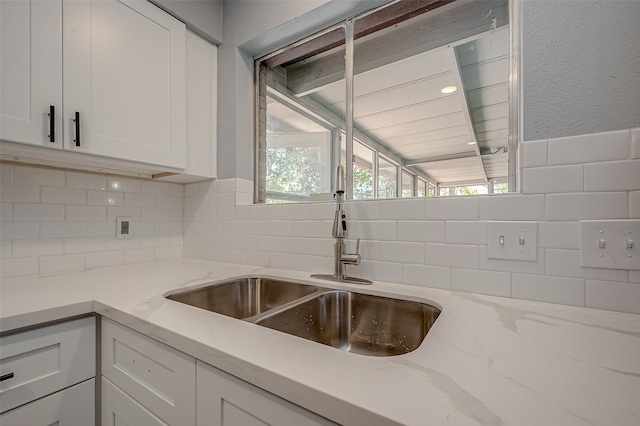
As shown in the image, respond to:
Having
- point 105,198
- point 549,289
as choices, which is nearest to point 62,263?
point 105,198

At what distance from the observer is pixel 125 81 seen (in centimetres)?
117

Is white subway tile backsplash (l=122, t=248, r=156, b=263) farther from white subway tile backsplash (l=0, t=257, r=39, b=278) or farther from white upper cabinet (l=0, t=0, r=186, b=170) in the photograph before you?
white upper cabinet (l=0, t=0, r=186, b=170)

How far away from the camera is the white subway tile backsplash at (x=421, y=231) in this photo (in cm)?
96

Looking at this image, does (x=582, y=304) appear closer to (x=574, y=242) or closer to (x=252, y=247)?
(x=574, y=242)

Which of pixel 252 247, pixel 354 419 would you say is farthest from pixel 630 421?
pixel 252 247

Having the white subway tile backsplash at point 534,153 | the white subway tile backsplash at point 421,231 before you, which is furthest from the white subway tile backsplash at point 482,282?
the white subway tile backsplash at point 534,153

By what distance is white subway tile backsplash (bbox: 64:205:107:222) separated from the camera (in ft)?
4.18

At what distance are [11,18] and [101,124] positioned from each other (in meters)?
0.37

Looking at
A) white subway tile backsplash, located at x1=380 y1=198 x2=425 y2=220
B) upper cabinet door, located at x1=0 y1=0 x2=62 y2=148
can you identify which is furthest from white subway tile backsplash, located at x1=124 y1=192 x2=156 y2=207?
white subway tile backsplash, located at x1=380 y1=198 x2=425 y2=220

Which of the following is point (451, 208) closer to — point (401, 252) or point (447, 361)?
point (401, 252)

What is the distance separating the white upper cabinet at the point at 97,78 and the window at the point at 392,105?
0.48 m

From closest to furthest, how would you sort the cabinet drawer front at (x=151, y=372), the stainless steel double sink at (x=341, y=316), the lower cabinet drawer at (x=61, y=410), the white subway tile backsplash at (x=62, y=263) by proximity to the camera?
1. the cabinet drawer front at (x=151, y=372)
2. the lower cabinet drawer at (x=61, y=410)
3. the stainless steel double sink at (x=341, y=316)
4. the white subway tile backsplash at (x=62, y=263)

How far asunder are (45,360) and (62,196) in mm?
791

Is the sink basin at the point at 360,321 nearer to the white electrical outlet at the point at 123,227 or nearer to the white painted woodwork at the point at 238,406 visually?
the white painted woodwork at the point at 238,406
